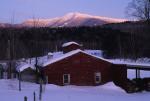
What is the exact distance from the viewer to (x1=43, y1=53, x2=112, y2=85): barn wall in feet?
139

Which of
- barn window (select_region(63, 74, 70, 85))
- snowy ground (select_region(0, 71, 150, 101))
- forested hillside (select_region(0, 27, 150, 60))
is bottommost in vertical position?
snowy ground (select_region(0, 71, 150, 101))

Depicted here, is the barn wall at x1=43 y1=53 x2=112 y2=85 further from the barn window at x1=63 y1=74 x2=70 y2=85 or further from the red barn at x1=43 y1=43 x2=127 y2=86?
the barn window at x1=63 y1=74 x2=70 y2=85

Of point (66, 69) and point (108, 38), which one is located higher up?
point (108, 38)

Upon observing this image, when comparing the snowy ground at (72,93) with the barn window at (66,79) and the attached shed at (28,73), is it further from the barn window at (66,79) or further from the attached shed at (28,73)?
the attached shed at (28,73)

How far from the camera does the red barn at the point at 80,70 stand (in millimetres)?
42469

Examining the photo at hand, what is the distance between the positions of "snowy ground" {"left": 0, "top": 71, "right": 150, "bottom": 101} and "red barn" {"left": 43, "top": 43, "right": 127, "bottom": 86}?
1203 millimetres

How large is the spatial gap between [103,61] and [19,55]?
54390mm

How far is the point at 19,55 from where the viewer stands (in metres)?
95.4

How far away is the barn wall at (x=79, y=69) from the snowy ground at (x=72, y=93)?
1294mm

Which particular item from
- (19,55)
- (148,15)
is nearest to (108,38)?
(19,55)

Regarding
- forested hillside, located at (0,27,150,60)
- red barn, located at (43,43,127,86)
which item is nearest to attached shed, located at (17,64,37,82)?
red barn, located at (43,43,127,86)

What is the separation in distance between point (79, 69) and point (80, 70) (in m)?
0.18

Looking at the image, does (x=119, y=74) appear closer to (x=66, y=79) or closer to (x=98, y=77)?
(x=98, y=77)

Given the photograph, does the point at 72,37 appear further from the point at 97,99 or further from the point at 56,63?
the point at 97,99
